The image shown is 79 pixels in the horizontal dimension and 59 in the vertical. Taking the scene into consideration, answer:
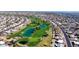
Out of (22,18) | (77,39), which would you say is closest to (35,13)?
(22,18)
